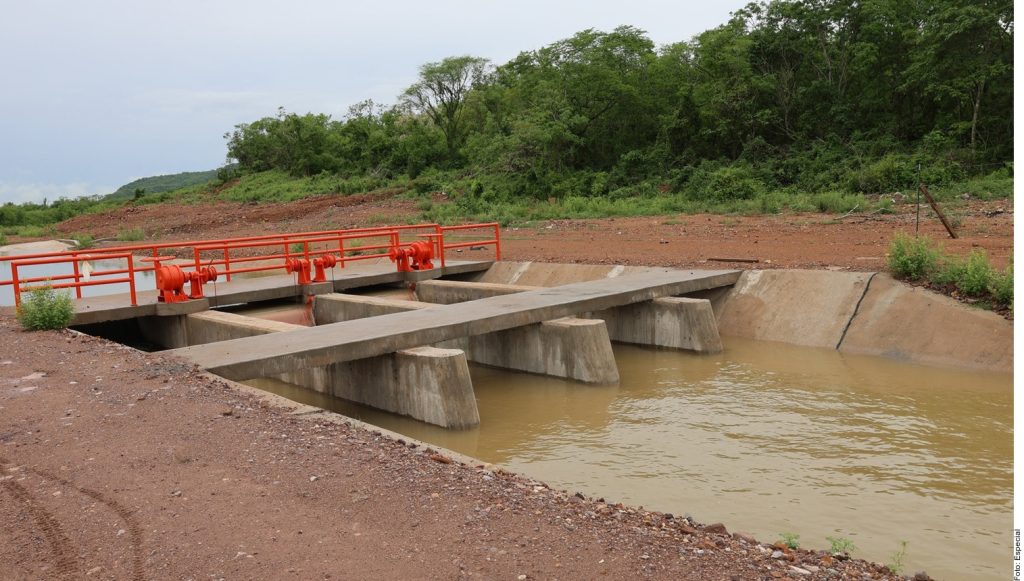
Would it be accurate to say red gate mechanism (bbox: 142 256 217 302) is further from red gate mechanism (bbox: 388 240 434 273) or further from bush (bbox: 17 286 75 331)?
red gate mechanism (bbox: 388 240 434 273)

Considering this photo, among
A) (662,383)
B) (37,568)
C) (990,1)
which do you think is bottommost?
(662,383)

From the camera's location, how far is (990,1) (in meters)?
30.9

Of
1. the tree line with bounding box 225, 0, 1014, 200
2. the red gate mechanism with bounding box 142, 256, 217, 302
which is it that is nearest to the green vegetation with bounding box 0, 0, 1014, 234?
the tree line with bounding box 225, 0, 1014, 200

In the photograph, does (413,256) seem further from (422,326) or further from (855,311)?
(855,311)

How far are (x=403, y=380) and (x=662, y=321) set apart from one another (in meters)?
5.73

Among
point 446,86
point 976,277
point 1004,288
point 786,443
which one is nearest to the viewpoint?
point 786,443

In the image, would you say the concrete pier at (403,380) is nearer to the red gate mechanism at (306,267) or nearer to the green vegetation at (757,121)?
the red gate mechanism at (306,267)

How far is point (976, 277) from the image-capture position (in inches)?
480

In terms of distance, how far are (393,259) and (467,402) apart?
863cm

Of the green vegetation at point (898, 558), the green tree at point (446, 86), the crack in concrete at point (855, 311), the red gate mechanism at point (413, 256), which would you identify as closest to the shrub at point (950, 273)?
the crack in concrete at point (855, 311)

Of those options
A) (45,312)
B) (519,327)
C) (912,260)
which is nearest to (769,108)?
(912,260)

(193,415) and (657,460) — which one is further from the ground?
(193,415)

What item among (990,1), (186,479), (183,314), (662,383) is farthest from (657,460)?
(990,1)

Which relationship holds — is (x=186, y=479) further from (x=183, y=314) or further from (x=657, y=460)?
(x=183, y=314)
